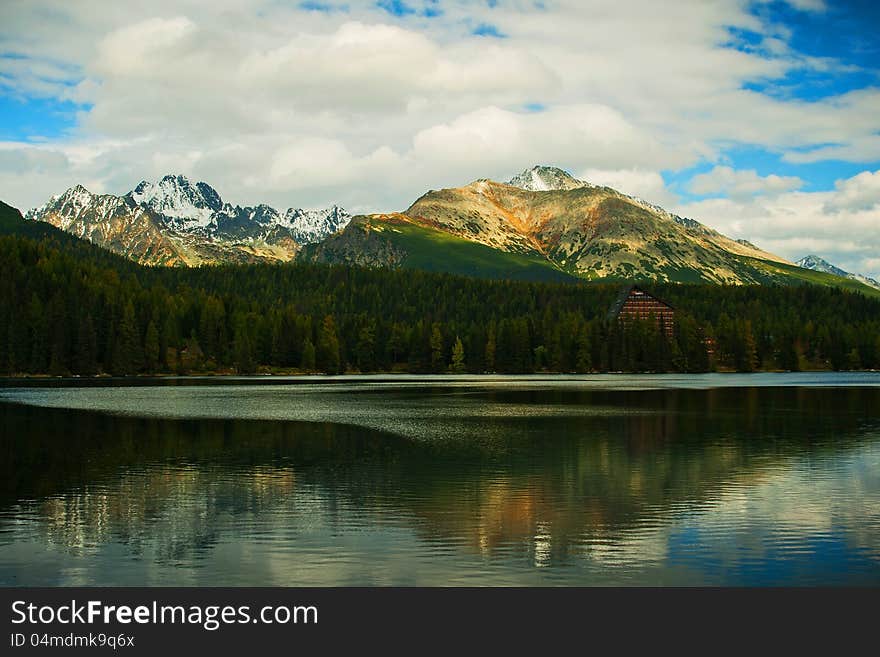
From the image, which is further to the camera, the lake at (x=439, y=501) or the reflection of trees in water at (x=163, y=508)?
the reflection of trees in water at (x=163, y=508)

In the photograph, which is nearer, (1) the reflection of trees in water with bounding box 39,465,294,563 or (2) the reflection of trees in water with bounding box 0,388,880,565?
(1) the reflection of trees in water with bounding box 39,465,294,563

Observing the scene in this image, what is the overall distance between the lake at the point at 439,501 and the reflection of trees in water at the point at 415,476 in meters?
0.19

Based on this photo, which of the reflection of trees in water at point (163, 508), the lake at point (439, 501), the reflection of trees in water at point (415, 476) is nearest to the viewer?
the lake at point (439, 501)

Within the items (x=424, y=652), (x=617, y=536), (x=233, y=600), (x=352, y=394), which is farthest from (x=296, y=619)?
(x=352, y=394)

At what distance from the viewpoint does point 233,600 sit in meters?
26.9

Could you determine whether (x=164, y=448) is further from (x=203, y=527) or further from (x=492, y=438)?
(x=203, y=527)

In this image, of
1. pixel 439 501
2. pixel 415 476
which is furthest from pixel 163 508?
pixel 415 476

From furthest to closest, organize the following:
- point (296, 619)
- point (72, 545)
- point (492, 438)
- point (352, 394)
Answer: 1. point (352, 394)
2. point (492, 438)
3. point (72, 545)
4. point (296, 619)

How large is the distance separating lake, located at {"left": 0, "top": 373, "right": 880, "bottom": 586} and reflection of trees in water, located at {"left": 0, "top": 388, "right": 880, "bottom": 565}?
193 millimetres

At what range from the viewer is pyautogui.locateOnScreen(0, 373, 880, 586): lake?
30.3 m

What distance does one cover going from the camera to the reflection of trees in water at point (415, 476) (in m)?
36.0

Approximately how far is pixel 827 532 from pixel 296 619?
881 inches

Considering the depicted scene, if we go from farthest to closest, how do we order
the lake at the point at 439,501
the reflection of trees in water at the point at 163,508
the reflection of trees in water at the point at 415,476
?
the reflection of trees in water at the point at 415,476 < the reflection of trees in water at the point at 163,508 < the lake at the point at 439,501

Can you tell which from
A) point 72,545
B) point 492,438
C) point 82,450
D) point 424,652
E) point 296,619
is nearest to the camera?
point 424,652
